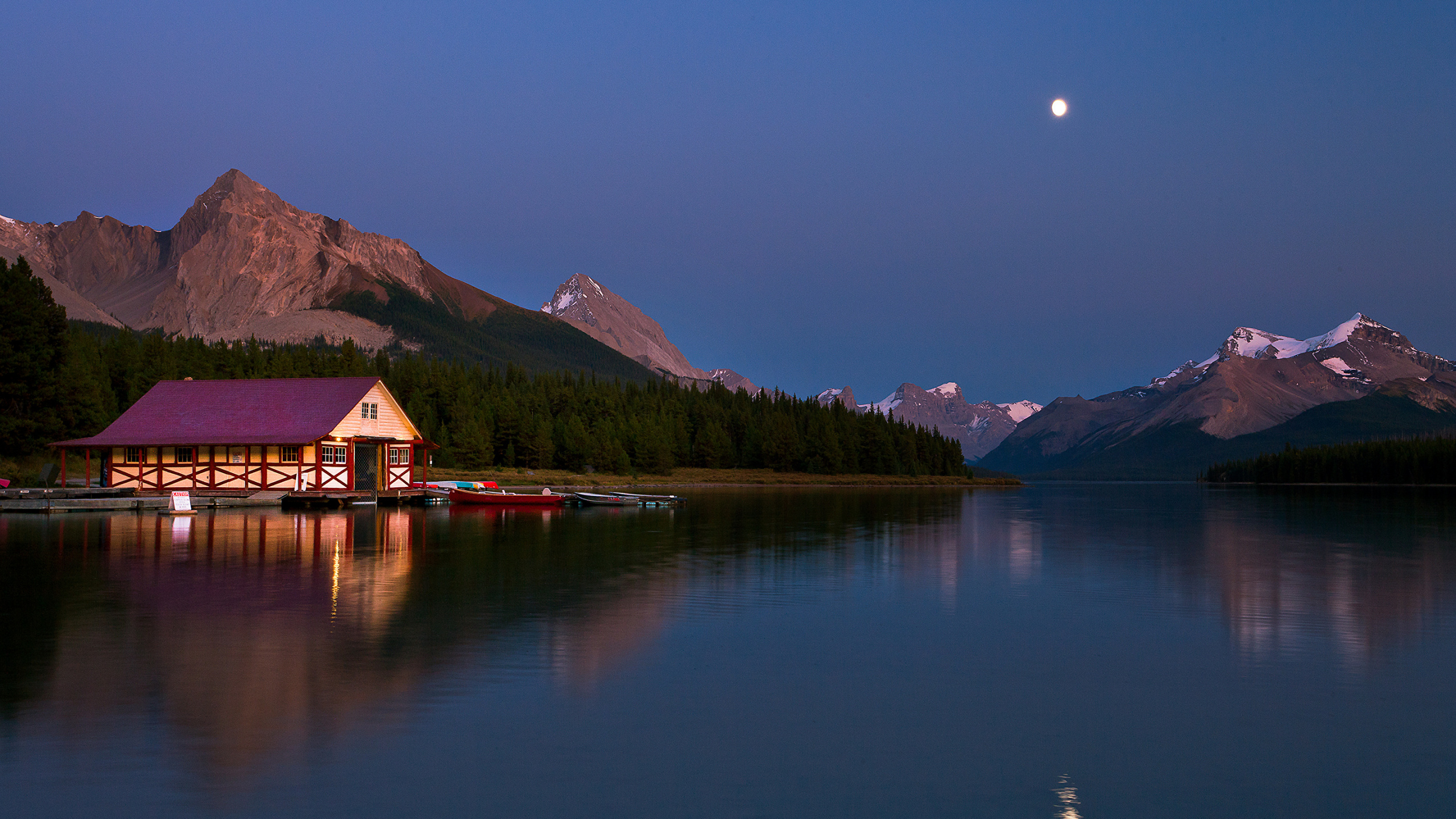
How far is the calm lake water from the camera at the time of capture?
10094 millimetres

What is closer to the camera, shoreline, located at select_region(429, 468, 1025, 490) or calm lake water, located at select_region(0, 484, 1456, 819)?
calm lake water, located at select_region(0, 484, 1456, 819)

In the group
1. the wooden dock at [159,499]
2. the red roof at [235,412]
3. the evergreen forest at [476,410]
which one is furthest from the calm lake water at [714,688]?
the evergreen forest at [476,410]

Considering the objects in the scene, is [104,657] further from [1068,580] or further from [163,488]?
[163,488]

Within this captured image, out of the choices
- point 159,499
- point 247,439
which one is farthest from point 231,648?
point 247,439

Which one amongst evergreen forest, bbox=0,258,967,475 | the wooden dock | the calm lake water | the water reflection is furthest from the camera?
evergreen forest, bbox=0,258,967,475

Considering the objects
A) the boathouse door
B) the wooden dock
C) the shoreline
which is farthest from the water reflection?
the shoreline

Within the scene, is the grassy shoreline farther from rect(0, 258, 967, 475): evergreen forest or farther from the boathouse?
the boathouse

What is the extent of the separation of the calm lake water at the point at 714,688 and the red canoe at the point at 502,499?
1432 inches

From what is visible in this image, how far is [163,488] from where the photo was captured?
70875mm

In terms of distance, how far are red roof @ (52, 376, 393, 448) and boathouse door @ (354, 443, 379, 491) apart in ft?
15.6

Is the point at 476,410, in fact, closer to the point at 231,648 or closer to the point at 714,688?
the point at 231,648

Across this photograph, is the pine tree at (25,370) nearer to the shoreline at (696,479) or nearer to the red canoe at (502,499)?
the shoreline at (696,479)

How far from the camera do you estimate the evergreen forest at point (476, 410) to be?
8206 centimetres

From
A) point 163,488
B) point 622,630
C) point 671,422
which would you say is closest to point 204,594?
point 622,630
